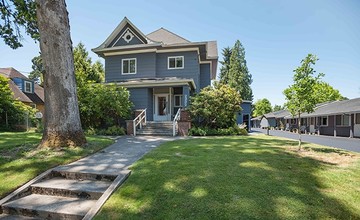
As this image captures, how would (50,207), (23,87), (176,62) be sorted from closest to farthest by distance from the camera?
(50,207) → (176,62) → (23,87)

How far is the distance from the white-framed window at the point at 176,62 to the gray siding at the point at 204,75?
13.8 feet

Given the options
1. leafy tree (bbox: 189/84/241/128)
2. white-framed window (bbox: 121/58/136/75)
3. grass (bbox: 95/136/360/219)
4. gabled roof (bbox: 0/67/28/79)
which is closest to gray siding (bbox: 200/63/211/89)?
leafy tree (bbox: 189/84/241/128)

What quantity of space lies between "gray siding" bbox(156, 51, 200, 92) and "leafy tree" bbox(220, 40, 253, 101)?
107ft

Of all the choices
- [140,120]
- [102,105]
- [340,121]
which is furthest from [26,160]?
[340,121]

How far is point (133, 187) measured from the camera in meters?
4.60

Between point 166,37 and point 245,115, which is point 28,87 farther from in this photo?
point 245,115

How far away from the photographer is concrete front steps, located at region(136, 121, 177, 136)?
50.0 feet

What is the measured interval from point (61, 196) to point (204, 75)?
20414 millimetres

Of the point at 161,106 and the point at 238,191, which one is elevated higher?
the point at 161,106

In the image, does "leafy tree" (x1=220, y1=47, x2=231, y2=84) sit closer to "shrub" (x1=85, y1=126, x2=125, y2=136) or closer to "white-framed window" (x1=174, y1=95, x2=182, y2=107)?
"white-framed window" (x1=174, y1=95, x2=182, y2=107)

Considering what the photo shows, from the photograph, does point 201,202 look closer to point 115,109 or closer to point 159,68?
point 115,109

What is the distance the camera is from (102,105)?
15.6 m

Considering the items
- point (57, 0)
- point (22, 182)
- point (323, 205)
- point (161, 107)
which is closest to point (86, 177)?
point (22, 182)

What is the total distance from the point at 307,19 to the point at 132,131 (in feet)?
41.9
